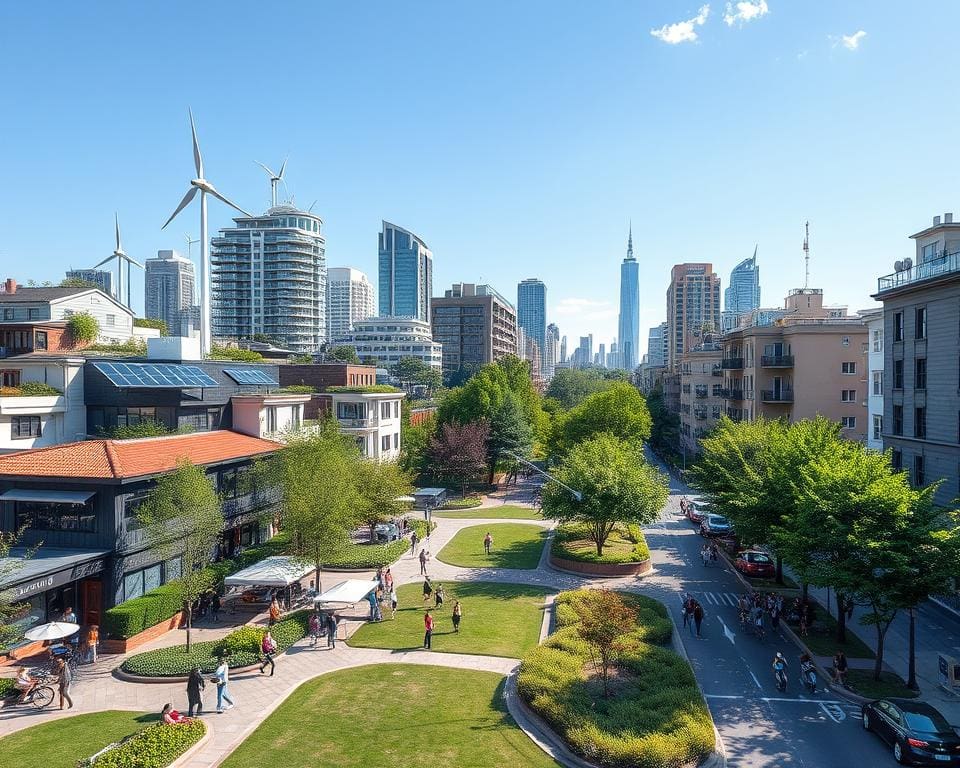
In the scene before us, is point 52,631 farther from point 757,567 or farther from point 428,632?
point 757,567

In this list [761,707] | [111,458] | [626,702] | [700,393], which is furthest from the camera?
[700,393]

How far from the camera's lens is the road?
18.6m

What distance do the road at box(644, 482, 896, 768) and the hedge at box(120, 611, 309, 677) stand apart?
1662 cm

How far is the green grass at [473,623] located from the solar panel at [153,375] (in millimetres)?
18280

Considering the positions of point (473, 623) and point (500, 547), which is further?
point (500, 547)

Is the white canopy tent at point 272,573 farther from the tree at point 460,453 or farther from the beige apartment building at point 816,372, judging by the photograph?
the beige apartment building at point 816,372

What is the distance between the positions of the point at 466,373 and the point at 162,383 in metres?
128

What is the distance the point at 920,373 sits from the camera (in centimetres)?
3672

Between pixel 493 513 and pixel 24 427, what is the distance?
116 ft

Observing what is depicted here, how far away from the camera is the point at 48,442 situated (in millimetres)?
38906

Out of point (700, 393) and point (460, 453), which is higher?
point (700, 393)

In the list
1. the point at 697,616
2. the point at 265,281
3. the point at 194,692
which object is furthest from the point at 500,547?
the point at 265,281

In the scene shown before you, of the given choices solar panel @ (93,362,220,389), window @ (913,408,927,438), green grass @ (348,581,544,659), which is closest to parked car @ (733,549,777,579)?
window @ (913,408,927,438)

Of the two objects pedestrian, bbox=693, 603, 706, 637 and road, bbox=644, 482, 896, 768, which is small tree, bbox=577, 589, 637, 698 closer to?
road, bbox=644, 482, 896, 768
